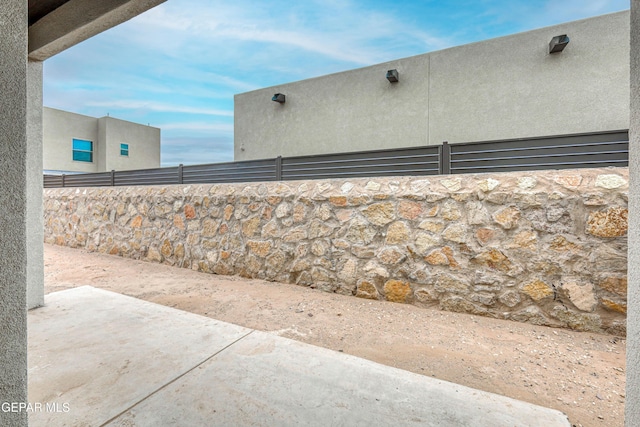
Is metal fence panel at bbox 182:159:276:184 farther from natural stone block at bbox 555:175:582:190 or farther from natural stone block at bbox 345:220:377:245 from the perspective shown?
natural stone block at bbox 555:175:582:190

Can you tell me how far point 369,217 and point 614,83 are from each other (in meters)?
5.51

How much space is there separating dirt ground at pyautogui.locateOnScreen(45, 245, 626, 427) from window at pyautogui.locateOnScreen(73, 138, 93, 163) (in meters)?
14.0

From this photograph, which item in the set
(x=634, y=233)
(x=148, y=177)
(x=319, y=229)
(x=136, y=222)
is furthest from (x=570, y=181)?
(x=148, y=177)

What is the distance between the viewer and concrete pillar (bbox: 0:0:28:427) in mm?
871

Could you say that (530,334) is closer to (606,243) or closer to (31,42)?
(606,243)

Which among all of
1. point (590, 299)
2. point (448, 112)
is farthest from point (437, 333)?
point (448, 112)

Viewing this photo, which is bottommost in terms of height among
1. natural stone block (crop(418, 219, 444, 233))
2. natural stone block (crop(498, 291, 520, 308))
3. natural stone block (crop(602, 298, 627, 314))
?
natural stone block (crop(498, 291, 520, 308))

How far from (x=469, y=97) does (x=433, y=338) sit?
18.4ft

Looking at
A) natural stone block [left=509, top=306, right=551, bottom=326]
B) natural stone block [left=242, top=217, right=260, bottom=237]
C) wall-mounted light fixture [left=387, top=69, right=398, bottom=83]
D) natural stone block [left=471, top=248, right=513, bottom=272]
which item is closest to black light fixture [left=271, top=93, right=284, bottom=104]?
wall-mounted light fixture [left=387, top=69, right=398, bottom=83]

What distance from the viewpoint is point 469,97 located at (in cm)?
627

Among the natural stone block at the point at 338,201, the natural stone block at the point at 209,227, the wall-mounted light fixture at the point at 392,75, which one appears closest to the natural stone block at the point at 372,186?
the natural stone block at the point at 338,201

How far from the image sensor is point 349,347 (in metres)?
2.55

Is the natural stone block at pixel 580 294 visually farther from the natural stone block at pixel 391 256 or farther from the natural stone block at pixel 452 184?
the natural stone block at pixel 391 256

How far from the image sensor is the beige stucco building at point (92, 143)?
13.7 metres
